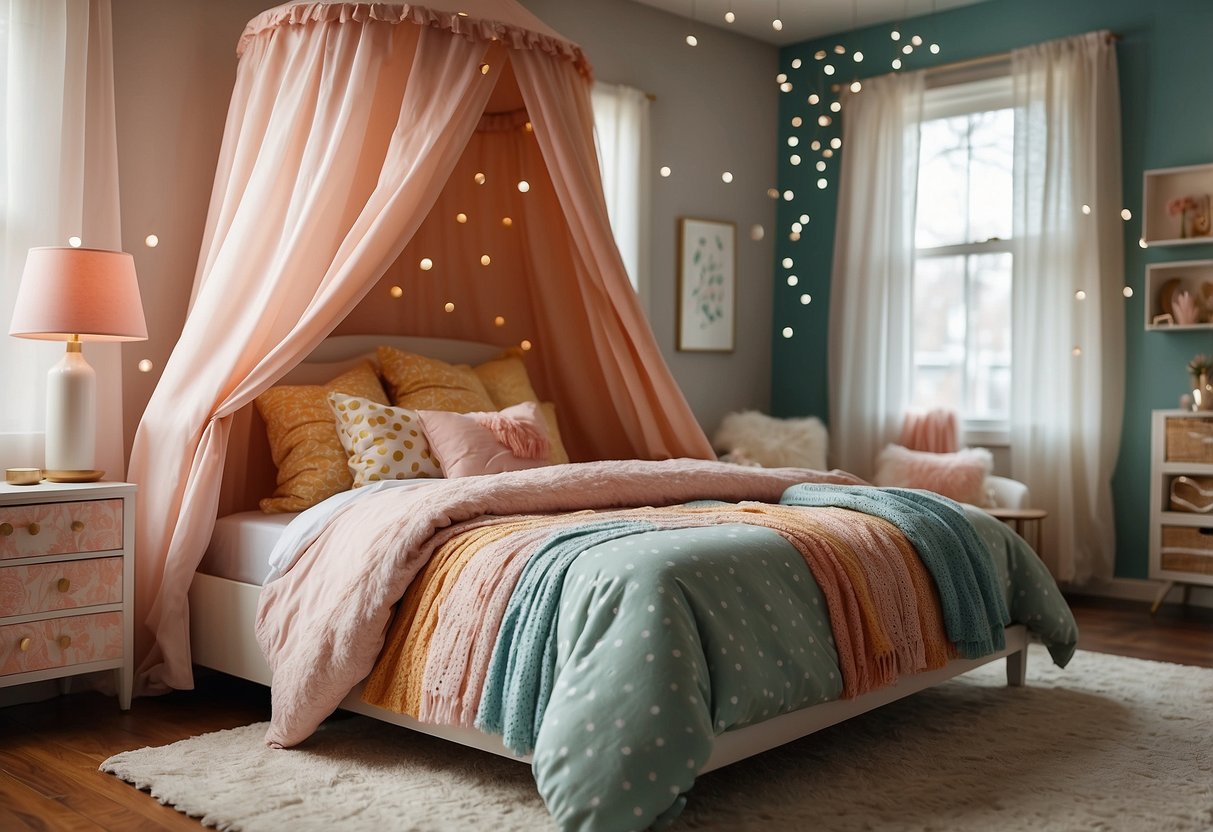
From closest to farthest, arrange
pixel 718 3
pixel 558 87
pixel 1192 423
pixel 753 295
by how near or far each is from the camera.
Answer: pixel 558 87 < pixel 1192 423 < pixel 718 3 < pixel 753 295

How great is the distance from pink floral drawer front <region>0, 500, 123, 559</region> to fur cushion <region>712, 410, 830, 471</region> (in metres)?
3.07

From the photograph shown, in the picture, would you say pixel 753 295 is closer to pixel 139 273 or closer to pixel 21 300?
pixel 139 273

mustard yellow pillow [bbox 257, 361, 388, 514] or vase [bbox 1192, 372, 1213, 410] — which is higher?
vase [bbox 1192, 372, 1213, 410]

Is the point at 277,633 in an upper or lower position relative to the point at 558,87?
lower

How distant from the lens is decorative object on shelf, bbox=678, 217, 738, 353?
6.18 m

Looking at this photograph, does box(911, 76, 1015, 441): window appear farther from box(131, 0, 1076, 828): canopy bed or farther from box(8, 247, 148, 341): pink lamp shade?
box(8, 247, 148, 341): pink lamp shade

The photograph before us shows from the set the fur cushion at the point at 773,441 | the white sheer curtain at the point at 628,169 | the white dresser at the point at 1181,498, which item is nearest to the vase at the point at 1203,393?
the white dresser at the point at 1181,498

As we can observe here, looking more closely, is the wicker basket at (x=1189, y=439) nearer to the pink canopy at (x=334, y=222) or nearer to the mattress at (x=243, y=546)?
the pink canopy at (x=334, y=222)

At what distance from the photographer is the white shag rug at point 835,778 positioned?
2592mm

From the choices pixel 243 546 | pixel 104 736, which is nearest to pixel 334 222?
pixel 243 546

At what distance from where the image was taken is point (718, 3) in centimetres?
595

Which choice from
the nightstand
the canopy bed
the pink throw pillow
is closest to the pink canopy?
the canopy bed

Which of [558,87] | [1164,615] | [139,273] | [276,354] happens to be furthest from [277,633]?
[1164,615]

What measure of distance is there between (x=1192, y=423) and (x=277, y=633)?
12.6 ft
